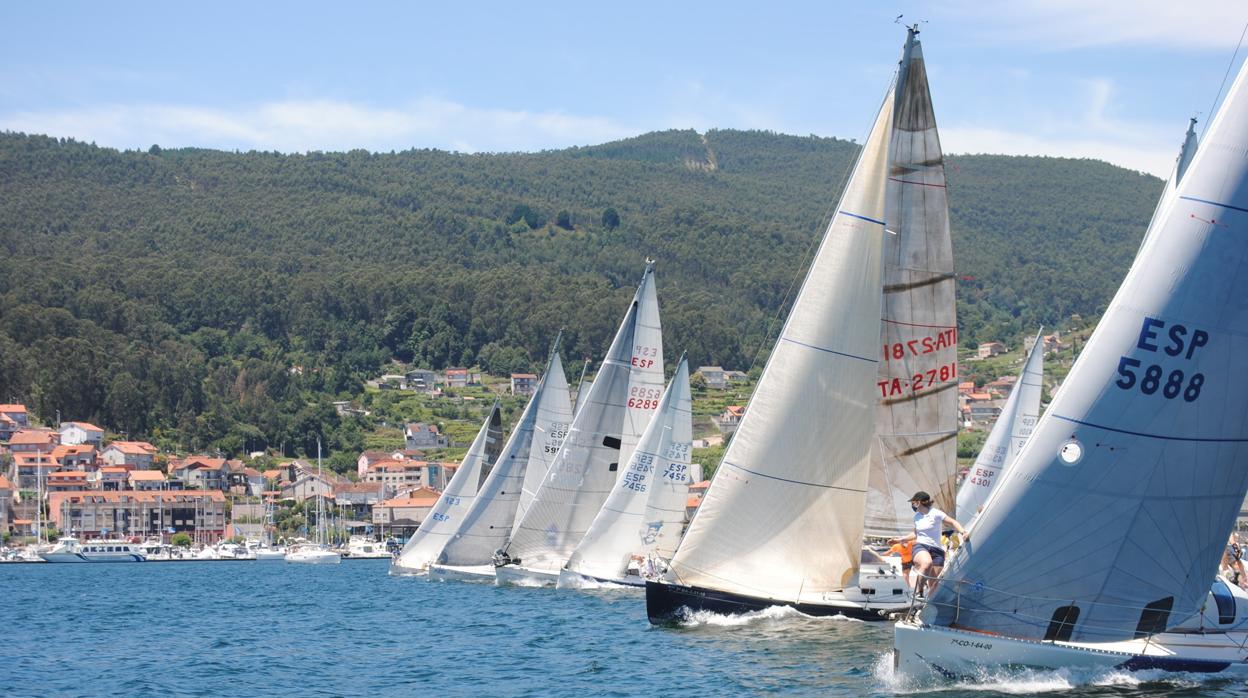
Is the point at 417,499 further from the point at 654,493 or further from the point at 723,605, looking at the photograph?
the point at 723,605

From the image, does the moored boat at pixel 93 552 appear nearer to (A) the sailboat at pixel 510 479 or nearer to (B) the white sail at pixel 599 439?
(A) the sailboat at pixel 510 479

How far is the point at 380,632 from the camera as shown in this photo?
3194cm

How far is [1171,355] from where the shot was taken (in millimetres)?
17781

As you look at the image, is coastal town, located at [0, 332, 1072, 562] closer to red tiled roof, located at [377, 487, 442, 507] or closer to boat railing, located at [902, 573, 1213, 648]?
red tiled roof, located at [377, 487, 442, 507]

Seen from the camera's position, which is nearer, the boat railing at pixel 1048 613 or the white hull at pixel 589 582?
the boat railing at pixel 1048 613

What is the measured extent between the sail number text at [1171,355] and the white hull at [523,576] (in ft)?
81.5

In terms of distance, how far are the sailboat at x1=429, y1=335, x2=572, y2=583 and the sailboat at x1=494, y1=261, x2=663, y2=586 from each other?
3187 millimetres

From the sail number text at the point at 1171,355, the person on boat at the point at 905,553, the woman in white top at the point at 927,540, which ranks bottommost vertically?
the person on boat at the point at 905,553

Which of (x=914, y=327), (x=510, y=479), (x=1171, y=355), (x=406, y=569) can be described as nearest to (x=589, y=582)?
(x=510, y=479)

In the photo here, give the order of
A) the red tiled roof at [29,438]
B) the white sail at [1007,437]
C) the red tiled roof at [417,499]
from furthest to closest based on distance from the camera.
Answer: the red tiled roof at [29,438], the red tiled roof at [417,499], the white sail at [1007,437]

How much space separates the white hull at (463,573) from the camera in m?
46.8

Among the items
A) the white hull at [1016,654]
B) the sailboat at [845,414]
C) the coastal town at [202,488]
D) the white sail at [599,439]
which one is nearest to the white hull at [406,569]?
the white sail at [599,439]

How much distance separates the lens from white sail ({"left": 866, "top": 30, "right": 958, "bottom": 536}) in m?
25.0

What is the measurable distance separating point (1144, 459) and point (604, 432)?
24.0 metres
